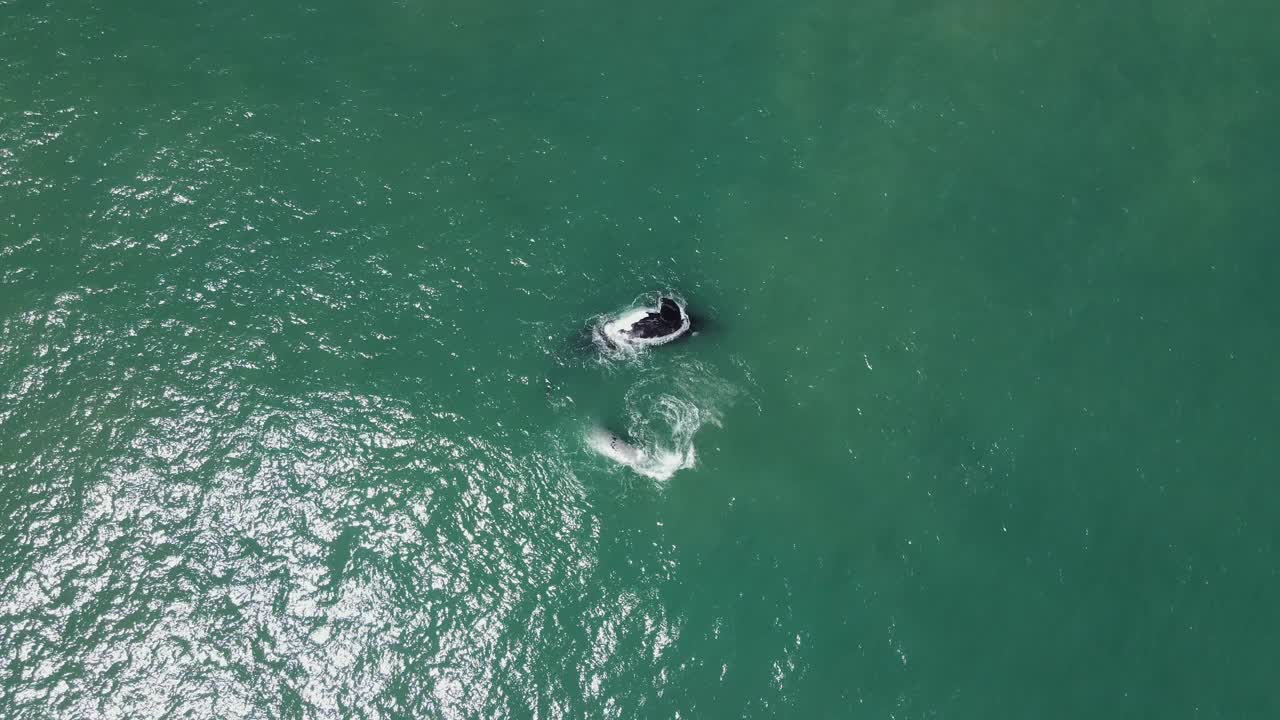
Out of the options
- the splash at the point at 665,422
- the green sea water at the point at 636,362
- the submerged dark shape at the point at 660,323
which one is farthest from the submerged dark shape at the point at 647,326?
the splash at the point at 665,422

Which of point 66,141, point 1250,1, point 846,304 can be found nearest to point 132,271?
point 66,141

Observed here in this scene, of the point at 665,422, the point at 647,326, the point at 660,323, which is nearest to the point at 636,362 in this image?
the point at 647,326

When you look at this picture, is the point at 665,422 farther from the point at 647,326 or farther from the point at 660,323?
the point at 660,323

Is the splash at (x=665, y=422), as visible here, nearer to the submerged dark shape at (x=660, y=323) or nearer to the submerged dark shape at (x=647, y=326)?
the submerged dark shape at (x=647, y=326)

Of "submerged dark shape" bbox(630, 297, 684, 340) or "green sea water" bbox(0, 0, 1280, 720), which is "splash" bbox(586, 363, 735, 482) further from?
"submerged dark shape" bbox(630, 297, 684, 340)

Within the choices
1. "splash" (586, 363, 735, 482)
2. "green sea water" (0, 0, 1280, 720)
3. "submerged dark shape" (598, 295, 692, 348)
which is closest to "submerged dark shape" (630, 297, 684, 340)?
"submerged dark shape" (598, 295, 692, 348)

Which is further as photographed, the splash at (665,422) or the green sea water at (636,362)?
the splash at (665,422)
